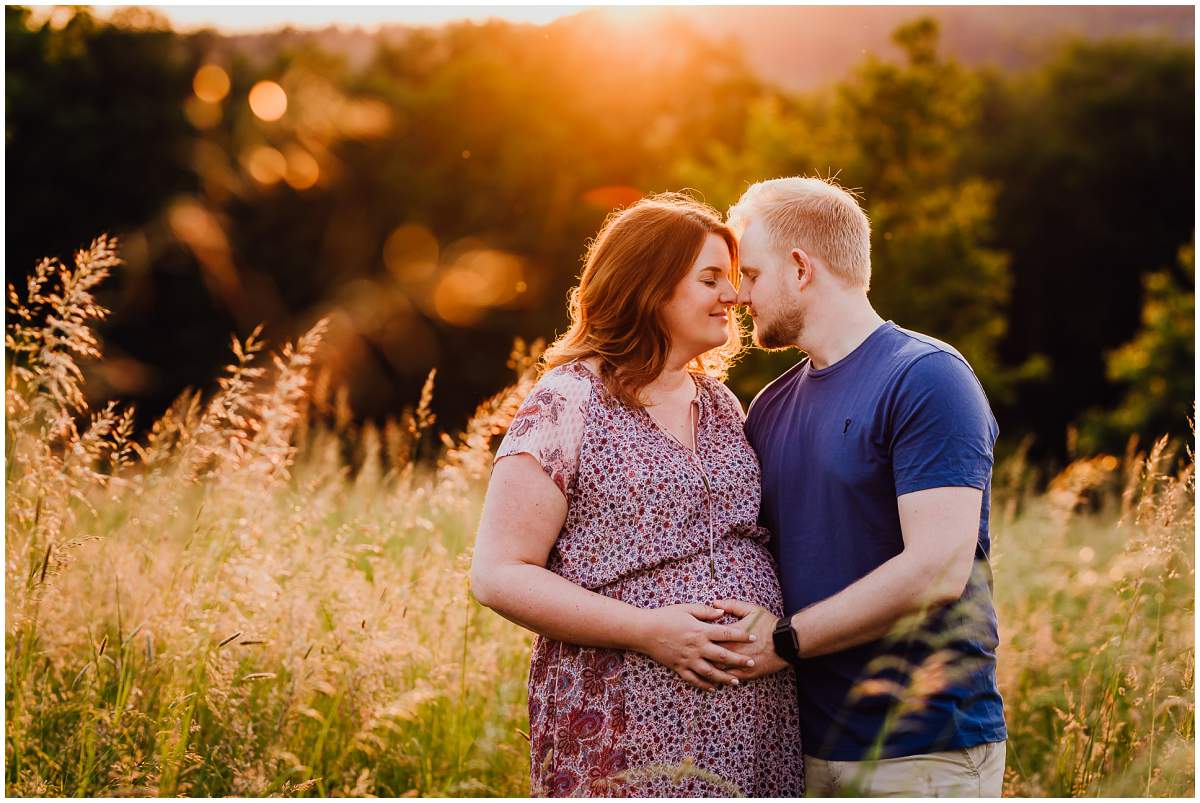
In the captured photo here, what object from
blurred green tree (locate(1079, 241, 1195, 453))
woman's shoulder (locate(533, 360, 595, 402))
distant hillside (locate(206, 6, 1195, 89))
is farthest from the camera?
distant hillside (locate(206, 6, 1195, 89))

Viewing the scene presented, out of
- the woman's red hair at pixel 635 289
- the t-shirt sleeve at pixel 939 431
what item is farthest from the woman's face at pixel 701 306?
the t-shirt sleeve at pixel 939 431

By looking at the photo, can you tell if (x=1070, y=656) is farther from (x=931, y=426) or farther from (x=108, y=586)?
(x=108, y=586)

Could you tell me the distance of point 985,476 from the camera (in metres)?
2.64

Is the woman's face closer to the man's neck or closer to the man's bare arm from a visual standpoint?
the man's neck

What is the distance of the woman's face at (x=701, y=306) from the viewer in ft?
10.1

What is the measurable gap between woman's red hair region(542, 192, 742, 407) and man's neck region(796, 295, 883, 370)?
0.44 m

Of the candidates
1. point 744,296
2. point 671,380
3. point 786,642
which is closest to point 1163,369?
point 744,296

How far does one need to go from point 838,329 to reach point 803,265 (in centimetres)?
24

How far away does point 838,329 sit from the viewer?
3.10 m

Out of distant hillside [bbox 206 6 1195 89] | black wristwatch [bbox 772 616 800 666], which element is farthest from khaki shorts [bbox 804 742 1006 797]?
distant hillside [bbox 206 6 1195 89]

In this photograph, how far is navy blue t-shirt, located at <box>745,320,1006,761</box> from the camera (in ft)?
8.65

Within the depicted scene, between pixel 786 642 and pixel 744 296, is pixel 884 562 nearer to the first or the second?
pixel 786 642

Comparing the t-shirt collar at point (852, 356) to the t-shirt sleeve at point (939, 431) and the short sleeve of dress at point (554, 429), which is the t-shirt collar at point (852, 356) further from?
the short sleeve of dress at point (554, 429)

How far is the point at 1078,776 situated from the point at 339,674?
257 centimetres
